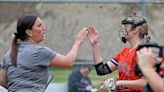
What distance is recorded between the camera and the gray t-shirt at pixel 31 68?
5.13 meters

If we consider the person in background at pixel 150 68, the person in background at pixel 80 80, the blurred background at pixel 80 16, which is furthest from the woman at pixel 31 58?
the person in background at pixel 80 80

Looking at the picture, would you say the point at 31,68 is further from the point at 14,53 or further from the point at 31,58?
the point at 14,53

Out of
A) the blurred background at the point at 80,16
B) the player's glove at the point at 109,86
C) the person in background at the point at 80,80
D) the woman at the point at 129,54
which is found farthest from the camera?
the person in background at the point at 80,80

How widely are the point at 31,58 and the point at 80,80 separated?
7043mm

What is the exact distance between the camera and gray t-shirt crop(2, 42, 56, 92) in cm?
513

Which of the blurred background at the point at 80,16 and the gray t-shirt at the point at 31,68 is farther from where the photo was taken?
the blurred background at the point at 80,16

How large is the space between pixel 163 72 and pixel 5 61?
1.93 m

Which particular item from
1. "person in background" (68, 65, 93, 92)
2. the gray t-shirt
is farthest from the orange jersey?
"person in background" (68, 65, 93, 92)

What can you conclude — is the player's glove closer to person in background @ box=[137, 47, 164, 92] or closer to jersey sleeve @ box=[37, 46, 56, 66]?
jersey sleeve @ box=[37, 46, 56, 66]

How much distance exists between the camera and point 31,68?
516cm

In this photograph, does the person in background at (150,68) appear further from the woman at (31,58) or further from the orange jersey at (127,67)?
the orange jersey at (127,67)

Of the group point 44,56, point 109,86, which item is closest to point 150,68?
point 44,56

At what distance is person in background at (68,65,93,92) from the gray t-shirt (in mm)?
5818

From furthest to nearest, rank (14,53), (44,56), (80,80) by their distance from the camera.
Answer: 1. (80,80)
2. (14,53)
3. (44,56)
